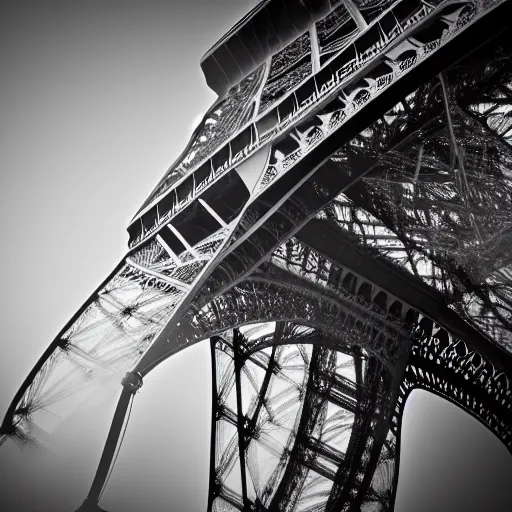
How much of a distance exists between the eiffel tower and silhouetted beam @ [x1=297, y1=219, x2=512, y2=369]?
0.04 meters

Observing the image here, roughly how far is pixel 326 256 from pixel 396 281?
181cm

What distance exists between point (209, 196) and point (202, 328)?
208cm

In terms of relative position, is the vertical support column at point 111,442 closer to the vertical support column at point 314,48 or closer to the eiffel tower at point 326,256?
the eiffel tower at point 326,256

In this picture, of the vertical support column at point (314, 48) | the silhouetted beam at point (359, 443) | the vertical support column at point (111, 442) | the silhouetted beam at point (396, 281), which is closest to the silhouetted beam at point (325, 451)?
the silhouetted beam at point (359, 443)

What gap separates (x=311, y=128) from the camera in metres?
8.45

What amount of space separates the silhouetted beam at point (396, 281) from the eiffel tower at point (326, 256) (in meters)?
0.04

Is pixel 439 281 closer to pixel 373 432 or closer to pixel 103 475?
pixel 373 432

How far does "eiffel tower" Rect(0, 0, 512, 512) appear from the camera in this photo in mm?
8258

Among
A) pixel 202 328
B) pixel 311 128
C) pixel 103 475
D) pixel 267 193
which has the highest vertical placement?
pixel 311 128

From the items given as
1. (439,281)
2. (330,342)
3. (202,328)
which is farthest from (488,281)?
(202,328)

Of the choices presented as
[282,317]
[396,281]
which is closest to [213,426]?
[282,317]

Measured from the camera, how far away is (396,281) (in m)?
13.8

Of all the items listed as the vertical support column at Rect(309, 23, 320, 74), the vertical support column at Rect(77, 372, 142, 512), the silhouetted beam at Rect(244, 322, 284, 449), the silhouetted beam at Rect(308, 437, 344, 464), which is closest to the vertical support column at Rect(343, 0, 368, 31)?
the vertical support column at Rect(309, 23, 320, 74)

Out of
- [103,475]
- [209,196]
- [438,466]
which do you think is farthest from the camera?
[438,466]
